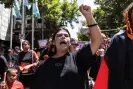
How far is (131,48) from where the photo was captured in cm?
262

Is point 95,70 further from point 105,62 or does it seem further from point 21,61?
point 21,61

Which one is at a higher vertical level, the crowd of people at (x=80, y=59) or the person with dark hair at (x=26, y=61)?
the crowd of people at (x=80, y=59)

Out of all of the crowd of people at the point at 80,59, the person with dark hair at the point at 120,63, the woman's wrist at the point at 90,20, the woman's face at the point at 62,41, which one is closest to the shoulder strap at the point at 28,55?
the crowd of people at the point at 80,59

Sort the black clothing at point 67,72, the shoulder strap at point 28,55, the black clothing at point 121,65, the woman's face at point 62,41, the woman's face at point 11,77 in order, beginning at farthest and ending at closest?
1. the shoulder strap at point 28,55
2. the woman's face at point 11,77
3. the woman's face at point 62,41
4. the black clothing at point 67,72
5. the black clothing at point 121,65

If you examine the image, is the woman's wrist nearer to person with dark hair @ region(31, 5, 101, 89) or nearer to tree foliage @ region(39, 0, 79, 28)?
person with dark hair @ region(31, 5, 101, 89)

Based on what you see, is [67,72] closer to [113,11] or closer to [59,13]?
[113,11]

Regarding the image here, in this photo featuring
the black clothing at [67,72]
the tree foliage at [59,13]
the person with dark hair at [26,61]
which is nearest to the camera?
the black clothing at [67,72]

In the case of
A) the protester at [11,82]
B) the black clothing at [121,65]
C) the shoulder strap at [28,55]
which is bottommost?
the protester at [11,82]

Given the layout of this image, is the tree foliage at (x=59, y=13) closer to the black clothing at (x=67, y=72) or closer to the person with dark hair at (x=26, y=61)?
the person with dark hair at (x=26, y=61)

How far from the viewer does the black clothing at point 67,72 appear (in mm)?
3691

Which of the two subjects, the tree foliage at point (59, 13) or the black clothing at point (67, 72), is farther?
the tree foliage at point (59, 13)

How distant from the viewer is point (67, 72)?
12.2ft

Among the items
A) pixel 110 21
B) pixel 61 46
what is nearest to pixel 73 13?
pixel 110 21

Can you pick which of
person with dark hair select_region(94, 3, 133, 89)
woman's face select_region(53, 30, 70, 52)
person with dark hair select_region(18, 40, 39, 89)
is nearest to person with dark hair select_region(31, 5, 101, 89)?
woman's face select_region(53, 30, 70, 52)
